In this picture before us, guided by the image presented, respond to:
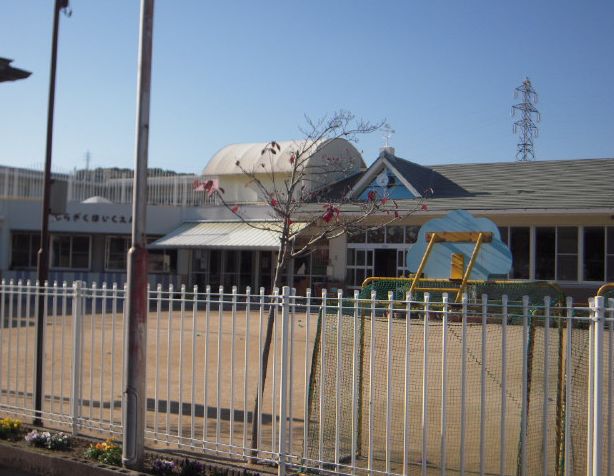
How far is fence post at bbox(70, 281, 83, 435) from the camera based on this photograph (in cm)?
793

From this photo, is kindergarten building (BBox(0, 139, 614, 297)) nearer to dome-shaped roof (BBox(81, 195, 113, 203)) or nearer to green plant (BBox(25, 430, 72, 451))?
dome-shaped roof (BBox(81, 195, 113, 203))

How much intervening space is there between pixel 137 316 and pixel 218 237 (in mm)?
23738

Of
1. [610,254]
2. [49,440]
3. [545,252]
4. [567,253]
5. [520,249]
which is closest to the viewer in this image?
[49,440]

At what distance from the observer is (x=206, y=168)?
37.8 meters

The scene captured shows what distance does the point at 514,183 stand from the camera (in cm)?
2725

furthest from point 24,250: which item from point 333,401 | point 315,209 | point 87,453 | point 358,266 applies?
point 333,401

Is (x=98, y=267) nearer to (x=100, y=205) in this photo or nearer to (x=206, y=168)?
(x=100, y=205)

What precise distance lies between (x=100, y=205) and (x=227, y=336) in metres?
17.5

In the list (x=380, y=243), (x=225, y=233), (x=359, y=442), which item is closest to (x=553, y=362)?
(x=359, y=442)

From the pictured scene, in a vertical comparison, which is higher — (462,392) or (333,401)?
(462,392)

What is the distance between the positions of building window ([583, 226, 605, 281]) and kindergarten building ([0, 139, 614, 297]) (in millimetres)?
33

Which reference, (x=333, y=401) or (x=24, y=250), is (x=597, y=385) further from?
(x=24, y=250)

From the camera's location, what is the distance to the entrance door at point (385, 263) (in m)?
28.4

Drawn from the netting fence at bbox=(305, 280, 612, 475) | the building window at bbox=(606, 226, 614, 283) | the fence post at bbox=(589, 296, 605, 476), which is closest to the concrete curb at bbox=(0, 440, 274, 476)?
the netting fence at bbox=(305, 280, 612, 475)
